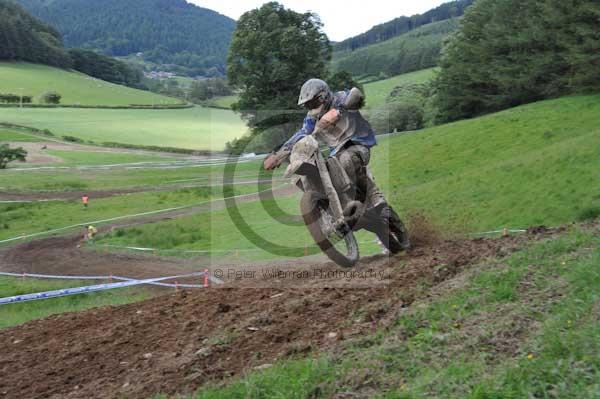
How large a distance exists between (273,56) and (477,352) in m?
48.6

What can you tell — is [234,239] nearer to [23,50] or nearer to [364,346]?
[364,346]

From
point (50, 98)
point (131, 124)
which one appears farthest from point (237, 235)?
point (50, 98)

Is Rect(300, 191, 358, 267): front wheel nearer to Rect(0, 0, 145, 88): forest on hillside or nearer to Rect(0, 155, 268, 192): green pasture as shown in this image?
Rect(0, 155, 268, 192): green pasture

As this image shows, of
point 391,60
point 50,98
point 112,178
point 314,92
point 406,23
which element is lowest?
point 112,178

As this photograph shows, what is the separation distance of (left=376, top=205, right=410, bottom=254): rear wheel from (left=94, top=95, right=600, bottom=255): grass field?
176 inches

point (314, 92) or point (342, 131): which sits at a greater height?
point (314, 92)

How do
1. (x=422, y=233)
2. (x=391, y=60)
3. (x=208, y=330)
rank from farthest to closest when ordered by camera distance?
(x=391, y=60) → (x=422, y=233) → (x=208, y=330)

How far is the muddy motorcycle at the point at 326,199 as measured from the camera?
10.2 m

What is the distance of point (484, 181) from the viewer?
2527 cm

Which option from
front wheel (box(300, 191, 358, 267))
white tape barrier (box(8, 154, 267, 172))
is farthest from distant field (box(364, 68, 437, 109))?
front wheel (box(300, 191, 358, 267))

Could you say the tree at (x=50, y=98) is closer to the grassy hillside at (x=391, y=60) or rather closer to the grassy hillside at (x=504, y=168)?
the grassy hillside at (x=391, y=60)

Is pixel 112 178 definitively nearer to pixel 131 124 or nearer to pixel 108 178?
pixel 108 178

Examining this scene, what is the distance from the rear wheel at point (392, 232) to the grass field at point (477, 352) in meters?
4.21

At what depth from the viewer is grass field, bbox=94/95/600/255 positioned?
20156 millimetres
